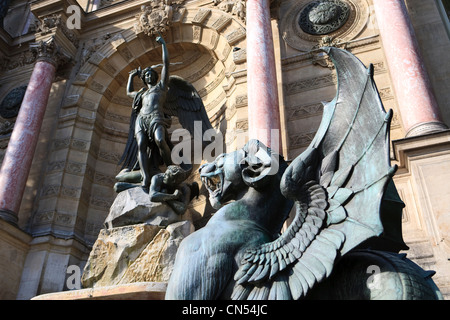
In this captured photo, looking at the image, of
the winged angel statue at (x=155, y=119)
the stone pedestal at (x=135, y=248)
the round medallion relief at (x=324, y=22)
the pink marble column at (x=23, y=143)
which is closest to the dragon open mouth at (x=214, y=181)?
the stone pedestal at (x=135, y=248)

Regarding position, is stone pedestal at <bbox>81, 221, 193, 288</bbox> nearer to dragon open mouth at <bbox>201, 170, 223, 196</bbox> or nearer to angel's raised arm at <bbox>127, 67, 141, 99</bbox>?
dragon open mouth at <bbox>201, 170, 223, 196</bbox>

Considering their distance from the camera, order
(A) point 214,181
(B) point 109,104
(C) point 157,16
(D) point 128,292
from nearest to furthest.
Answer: (A) point 214,181, (D) point 128,292, (C) point 157,16, (B) point 109,104

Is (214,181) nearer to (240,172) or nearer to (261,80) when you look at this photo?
(240,172)

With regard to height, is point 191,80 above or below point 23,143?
above

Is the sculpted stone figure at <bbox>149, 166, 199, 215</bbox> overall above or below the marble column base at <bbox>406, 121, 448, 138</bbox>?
below

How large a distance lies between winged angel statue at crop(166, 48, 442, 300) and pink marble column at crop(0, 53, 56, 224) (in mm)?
6509

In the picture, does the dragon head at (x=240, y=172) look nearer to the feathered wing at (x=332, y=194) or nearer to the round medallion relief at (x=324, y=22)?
the feathered wing at (x=332, y=194)

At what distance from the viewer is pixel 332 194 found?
1.98m

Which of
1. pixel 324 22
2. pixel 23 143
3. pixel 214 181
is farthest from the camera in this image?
pixel 23 143

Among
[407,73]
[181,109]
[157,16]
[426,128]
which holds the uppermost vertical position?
[157,16]

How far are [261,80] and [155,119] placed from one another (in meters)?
1.81

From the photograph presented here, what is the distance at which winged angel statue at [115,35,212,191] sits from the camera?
6160 mm

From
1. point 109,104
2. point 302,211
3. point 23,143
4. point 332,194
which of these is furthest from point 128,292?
point 109,104

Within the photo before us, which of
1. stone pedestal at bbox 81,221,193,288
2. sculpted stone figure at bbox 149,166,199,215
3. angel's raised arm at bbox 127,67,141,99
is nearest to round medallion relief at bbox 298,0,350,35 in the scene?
angel's raised arm at bbox 127,67,141,99
